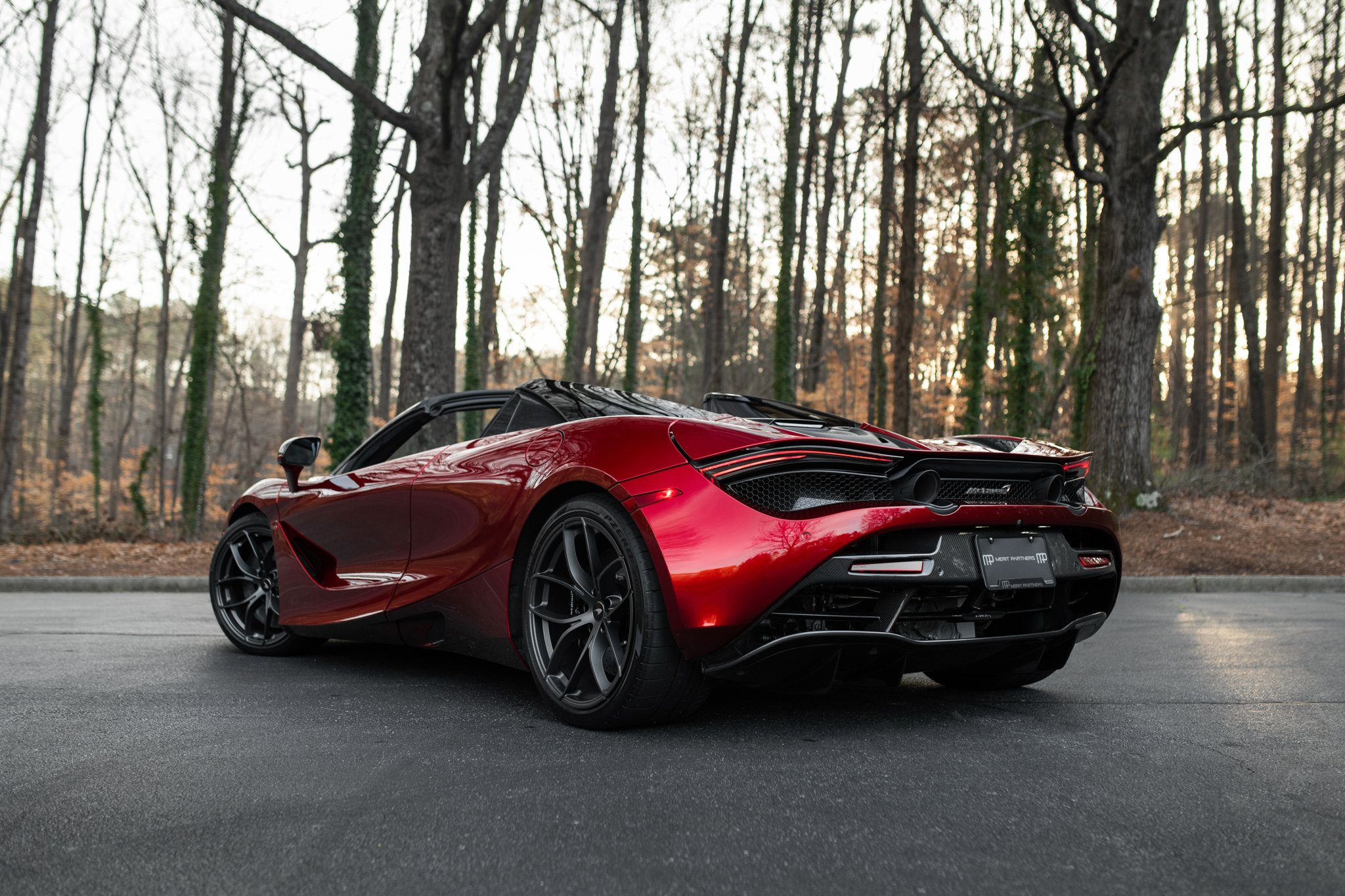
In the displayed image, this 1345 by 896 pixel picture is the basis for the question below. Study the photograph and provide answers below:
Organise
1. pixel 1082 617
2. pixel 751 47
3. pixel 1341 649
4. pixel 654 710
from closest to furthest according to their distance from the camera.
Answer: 1. pixel 654 710
2. pixel 1082 617
3. pixel 1341 649
4. pixel 751 47

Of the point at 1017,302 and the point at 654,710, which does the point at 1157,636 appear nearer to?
the point at 654,710

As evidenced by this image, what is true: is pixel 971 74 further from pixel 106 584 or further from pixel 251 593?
pixel 106 584

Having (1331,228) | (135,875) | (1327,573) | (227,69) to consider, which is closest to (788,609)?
(135,875)

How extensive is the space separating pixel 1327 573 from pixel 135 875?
11.1 metres

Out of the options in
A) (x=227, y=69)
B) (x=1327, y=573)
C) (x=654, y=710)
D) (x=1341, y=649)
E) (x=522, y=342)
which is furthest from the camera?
(x=522, y=342)

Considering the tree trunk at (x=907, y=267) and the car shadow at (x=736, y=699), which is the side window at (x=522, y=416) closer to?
the car shadow at (x=736, y=699)

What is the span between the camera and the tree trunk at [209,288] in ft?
65.5

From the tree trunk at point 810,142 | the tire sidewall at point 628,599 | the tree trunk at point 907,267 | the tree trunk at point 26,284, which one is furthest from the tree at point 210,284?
the tire sidewall at point 628,599

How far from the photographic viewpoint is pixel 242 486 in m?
29.8

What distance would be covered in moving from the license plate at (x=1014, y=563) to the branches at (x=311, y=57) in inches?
342

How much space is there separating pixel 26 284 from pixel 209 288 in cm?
338

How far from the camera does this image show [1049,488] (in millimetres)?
3348

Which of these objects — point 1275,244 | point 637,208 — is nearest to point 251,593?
point 637,208

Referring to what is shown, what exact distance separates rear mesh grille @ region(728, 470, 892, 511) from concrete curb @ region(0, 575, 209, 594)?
892 centimetres
